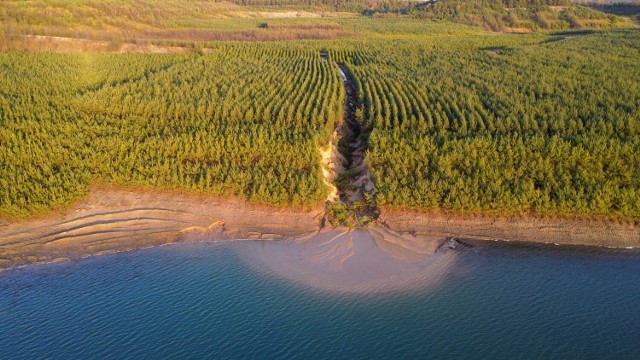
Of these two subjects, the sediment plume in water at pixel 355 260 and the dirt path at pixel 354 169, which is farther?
the dirt path at pixel 354 169

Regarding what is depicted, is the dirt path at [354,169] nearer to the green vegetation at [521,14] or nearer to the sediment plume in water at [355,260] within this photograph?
the sediment plume in water at [355,260]

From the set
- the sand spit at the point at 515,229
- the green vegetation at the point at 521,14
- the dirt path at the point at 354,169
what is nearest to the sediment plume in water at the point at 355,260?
the sand spit at the point at 515,229

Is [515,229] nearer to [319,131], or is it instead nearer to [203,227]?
[319,131]

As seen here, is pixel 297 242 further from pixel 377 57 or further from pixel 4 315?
pixel 377 57

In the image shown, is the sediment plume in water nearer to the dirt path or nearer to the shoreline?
the shoreline

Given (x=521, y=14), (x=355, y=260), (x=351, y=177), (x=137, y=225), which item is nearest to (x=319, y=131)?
A: (x=351, y=177)

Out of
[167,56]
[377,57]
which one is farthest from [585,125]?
[167,56]
